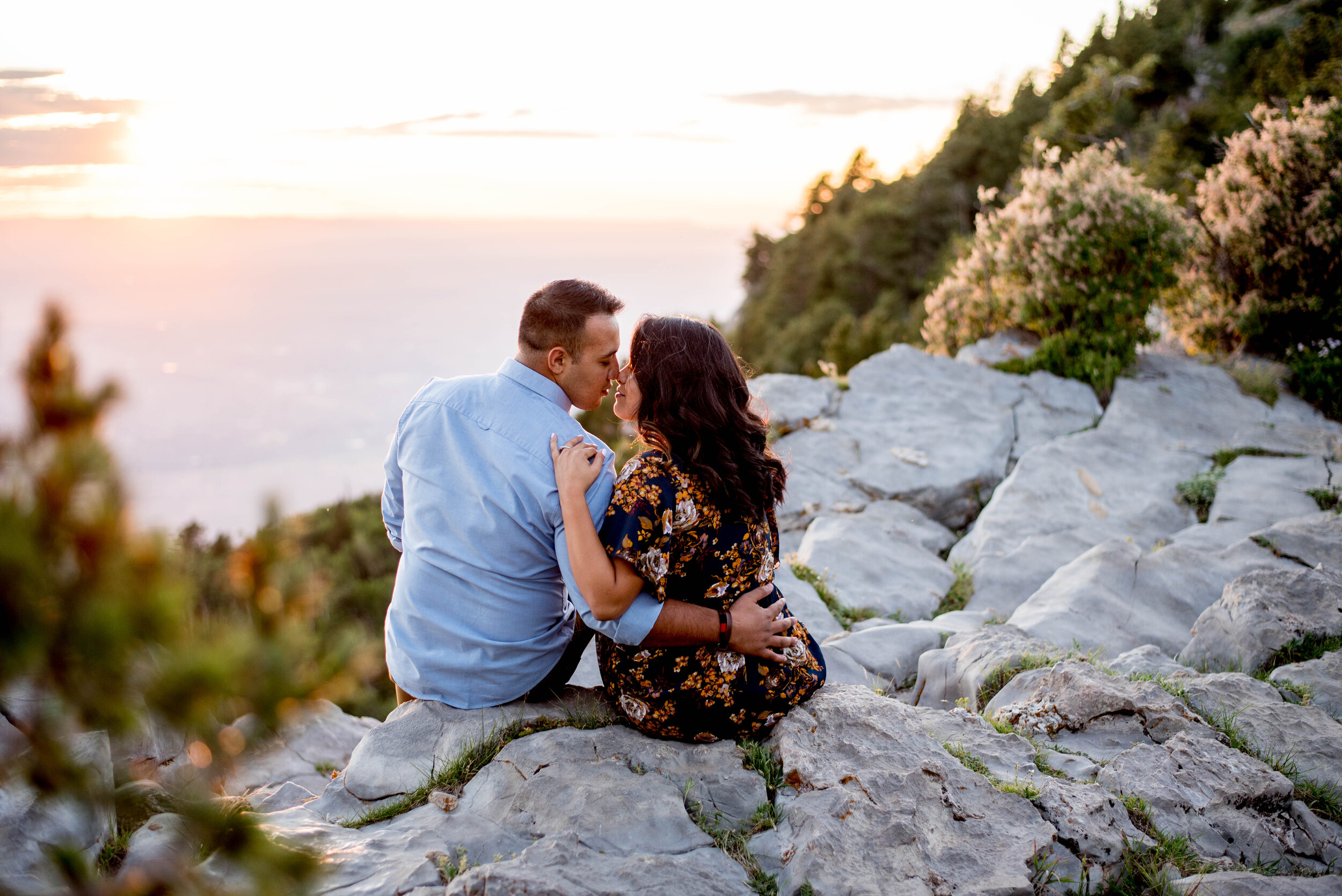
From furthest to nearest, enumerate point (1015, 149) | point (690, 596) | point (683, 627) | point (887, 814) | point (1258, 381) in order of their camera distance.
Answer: point (1015, 149) < point (1258, 381) < point (690, 596) < point (683, 627) < point (887, 814)

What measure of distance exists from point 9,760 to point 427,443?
2110 millimetres

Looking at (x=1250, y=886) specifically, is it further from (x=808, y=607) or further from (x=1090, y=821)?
(x=808, y=607)

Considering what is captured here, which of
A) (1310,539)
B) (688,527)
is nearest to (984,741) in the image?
(688,527)

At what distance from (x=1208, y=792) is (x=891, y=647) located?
1.95 metres

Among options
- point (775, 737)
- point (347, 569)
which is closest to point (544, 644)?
point (775, 737)

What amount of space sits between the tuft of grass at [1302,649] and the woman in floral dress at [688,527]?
2.99m

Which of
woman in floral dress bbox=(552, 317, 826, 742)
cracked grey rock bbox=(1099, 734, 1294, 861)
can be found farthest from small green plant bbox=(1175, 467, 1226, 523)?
woman in floral dress bbox=(552, 317, 826, 742)

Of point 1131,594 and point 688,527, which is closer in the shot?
point 688,527

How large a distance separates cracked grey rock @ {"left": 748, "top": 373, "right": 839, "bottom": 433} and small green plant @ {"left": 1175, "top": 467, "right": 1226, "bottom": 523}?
337cm

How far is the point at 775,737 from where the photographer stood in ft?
10.4

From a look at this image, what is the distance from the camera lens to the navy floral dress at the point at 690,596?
2.85m

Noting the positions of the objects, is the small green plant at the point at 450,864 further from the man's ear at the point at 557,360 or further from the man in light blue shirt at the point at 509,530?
the man's ear at the point at 557,360

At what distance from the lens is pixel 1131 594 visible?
5.34 meters

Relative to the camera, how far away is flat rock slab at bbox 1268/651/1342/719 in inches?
151
